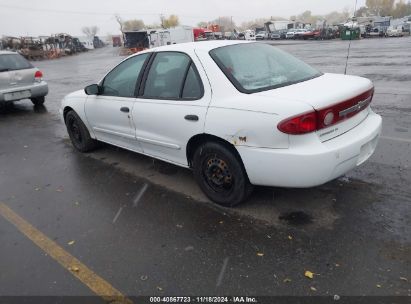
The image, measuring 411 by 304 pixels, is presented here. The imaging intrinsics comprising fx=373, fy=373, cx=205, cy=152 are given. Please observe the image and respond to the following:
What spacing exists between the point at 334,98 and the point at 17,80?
29.6ft

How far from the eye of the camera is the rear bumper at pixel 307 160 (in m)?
3.14

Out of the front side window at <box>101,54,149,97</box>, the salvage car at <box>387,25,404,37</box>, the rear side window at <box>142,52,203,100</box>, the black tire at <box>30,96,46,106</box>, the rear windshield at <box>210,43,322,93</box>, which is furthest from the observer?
the salvage car at <box>387,25,404,37</box>

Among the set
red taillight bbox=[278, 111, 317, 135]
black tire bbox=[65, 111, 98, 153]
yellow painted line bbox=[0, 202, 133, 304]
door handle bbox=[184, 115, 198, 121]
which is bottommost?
yellow painted line bbox=[0, 202, 133, 304]

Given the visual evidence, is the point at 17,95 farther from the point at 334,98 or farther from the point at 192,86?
the point at 334,98

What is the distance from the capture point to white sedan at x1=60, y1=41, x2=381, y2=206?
3182 mm

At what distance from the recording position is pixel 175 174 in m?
4.89

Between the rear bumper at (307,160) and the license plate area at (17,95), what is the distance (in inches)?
328

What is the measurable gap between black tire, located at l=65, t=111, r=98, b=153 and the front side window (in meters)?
0.97

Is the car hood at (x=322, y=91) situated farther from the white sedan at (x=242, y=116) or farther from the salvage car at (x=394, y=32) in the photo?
the salvage car at (x=394, y=32)

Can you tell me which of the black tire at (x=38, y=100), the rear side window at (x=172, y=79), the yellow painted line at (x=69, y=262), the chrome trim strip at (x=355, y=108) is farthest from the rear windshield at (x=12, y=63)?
the chrome trim strip at (x=355, y=108)

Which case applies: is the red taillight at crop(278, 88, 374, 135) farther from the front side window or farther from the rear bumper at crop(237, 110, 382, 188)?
the front side window

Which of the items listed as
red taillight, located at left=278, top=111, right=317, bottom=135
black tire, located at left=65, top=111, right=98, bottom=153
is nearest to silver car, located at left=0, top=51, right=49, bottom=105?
black tire, located at left=65, top=111, right=98, bottom=153

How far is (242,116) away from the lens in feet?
11.0

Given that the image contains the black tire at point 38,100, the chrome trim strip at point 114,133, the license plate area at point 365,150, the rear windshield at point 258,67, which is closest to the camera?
the license plate area at point 365,150
